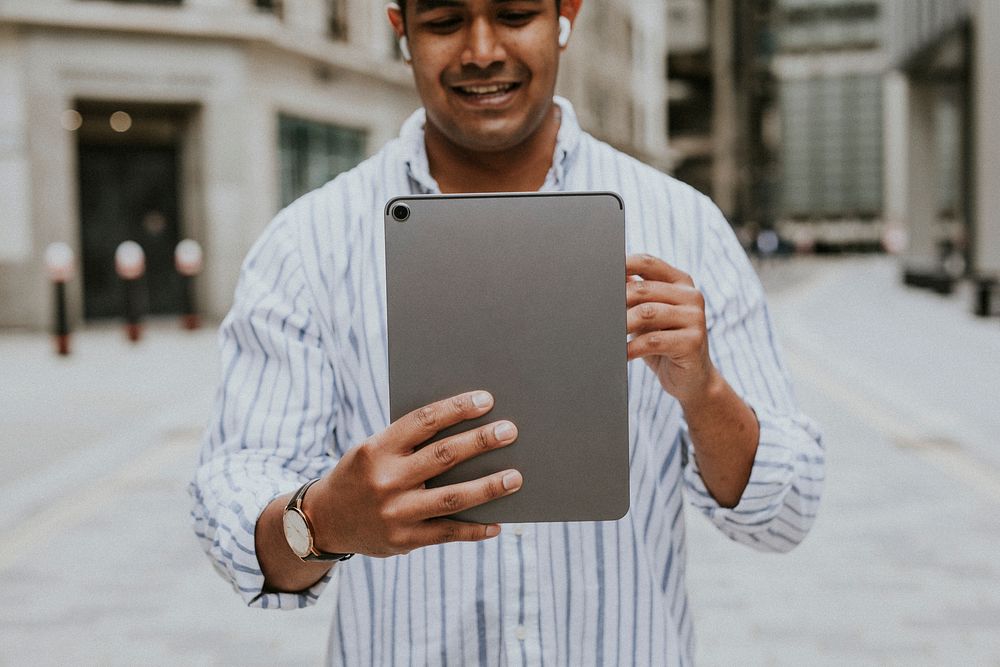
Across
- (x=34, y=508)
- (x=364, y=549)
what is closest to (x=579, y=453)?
(x=364, y=549)

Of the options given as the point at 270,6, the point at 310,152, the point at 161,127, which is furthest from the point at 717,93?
the point at 161,127

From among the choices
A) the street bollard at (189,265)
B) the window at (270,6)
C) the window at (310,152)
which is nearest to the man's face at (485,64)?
the street bollard at (189,265)

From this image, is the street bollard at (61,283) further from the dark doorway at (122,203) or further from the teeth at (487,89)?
the teeth at (487,89)

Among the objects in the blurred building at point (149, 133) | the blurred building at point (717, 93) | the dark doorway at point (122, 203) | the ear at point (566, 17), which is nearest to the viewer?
the ear at point (566, 17)

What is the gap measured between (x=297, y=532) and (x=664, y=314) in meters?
0.45

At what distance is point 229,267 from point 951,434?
1297 cm

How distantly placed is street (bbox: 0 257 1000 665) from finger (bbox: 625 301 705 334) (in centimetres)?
298

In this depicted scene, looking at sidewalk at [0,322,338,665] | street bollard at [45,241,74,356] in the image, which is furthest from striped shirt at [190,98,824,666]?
street bollard at [45,241,74,356]

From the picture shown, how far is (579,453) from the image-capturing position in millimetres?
1216

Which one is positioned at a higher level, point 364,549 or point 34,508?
point 364,549

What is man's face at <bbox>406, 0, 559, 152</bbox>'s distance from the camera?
1491 mm

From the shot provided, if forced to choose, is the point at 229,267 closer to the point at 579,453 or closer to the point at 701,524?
the point at 701,524

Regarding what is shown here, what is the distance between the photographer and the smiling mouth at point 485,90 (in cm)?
153

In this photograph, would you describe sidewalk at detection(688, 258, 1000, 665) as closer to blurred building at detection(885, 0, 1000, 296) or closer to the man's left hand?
the man's left hand
